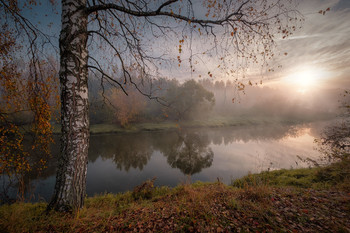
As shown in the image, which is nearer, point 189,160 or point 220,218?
point 220,218

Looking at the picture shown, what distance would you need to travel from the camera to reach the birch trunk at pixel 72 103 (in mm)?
2662

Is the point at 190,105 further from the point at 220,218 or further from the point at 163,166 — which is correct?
the point at 220,218

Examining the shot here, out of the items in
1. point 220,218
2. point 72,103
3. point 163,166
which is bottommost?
point 163,166

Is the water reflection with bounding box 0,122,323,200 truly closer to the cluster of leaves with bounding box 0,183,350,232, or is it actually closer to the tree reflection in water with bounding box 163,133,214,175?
the tree reflection in water with bounding box 163,133,214,175

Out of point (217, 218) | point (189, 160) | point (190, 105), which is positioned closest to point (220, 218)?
point (217, 218)

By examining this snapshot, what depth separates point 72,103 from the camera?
8.85 ft

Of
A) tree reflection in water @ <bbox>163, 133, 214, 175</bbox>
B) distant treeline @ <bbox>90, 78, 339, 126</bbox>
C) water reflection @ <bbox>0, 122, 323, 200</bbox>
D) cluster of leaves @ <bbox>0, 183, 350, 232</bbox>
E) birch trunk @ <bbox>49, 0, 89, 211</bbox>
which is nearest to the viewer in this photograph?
cluster of leaves @ <bbox>0, 183, 350, 232</bbox>

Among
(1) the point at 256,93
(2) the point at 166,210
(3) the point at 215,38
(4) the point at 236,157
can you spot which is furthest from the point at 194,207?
(1) the point at 256,93

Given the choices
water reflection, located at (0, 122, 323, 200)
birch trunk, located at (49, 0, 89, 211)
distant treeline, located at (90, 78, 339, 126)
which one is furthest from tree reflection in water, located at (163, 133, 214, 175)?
birch trunk, located at (49, 0, 89, 211)

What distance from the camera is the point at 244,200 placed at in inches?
131

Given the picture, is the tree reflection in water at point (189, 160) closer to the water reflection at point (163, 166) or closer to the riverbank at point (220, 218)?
the water reflection at point (163, 166)

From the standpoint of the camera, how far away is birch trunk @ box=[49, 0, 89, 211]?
8.73 feet

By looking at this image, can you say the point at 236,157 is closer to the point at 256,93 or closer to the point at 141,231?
the point at 141,231

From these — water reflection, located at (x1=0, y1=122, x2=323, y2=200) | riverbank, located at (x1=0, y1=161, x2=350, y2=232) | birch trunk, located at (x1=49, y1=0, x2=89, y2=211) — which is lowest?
water reflection, located at (x1=0, y1=122, x2=323, y2=200)
